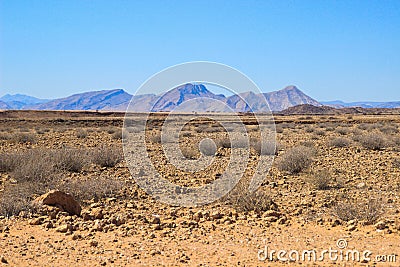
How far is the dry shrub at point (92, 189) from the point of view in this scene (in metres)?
7.70

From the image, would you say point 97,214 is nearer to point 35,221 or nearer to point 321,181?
point 35,221

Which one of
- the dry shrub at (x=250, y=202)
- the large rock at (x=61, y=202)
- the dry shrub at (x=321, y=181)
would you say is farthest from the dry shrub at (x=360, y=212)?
the large rock at (x=61, y=202)

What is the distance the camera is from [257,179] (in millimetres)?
9844

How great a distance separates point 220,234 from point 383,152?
10.8m

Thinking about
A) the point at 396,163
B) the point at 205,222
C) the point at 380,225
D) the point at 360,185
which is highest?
the point at 396,163

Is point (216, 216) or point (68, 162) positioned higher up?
point (68, 162)

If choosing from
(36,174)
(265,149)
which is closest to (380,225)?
(36,174)

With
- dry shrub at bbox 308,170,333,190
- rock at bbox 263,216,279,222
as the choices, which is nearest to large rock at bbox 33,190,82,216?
rock at bbox 263,216,279,222

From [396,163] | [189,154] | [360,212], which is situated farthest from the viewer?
[189,154]

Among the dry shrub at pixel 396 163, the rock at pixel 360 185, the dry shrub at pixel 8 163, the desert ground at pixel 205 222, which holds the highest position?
the dry shrub at pixel 8 163

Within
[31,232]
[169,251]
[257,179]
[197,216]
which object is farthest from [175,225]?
[257,179]

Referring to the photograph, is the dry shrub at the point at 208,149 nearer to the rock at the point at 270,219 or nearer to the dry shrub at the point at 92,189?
the dry shrub at the point at 92,189

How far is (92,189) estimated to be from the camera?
312 inches

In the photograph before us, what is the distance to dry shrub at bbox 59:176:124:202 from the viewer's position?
7.70 meters
